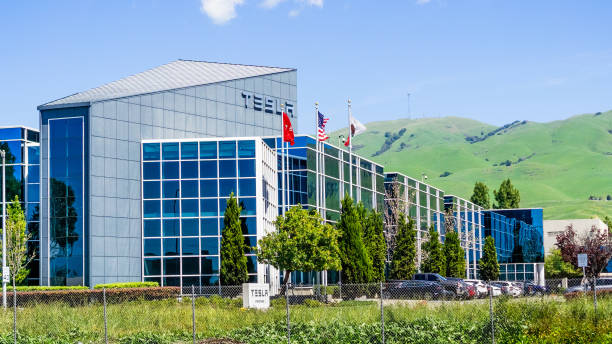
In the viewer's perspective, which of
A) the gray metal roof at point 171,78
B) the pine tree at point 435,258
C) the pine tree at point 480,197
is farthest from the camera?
the pine tree at point 480,197

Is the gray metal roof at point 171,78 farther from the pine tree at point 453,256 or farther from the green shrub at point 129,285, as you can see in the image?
the pine tree at point 453,256

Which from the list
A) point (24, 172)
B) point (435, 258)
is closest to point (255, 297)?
point (24, 172)

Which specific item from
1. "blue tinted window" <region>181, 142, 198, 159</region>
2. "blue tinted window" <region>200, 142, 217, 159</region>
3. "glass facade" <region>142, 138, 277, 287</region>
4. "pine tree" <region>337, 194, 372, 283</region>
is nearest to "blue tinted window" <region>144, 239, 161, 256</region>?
"glass facade" <region>142, 138, 277, 287</region>

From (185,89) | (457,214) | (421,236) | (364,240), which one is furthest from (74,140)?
(457,214)

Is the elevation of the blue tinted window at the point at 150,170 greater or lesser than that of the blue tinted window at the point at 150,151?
lesser

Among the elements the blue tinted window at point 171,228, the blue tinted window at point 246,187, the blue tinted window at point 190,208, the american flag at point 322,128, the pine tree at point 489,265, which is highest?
the american flag at point 322,128

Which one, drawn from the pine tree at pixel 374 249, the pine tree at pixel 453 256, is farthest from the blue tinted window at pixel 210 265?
the pine tree at pixel 453 256

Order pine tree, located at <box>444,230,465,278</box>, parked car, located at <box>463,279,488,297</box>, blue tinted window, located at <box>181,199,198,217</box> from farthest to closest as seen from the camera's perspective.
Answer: pine tree, located at <box>444,230,465,278</box>, blue tinted window, located at <box>181,199,198,217</box>, parked car, located at <box>463,279,488,297</box>

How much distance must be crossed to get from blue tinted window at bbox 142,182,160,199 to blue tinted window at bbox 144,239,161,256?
3.16 m

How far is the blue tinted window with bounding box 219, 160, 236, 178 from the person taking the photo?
57531mm

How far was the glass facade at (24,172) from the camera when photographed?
58781 millimetres

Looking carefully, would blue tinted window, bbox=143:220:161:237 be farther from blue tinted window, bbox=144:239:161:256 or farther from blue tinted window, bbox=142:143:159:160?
blue tinted window, bbox=142:143:159:160

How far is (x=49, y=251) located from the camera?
57.2m

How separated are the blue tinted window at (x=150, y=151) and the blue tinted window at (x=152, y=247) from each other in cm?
588
